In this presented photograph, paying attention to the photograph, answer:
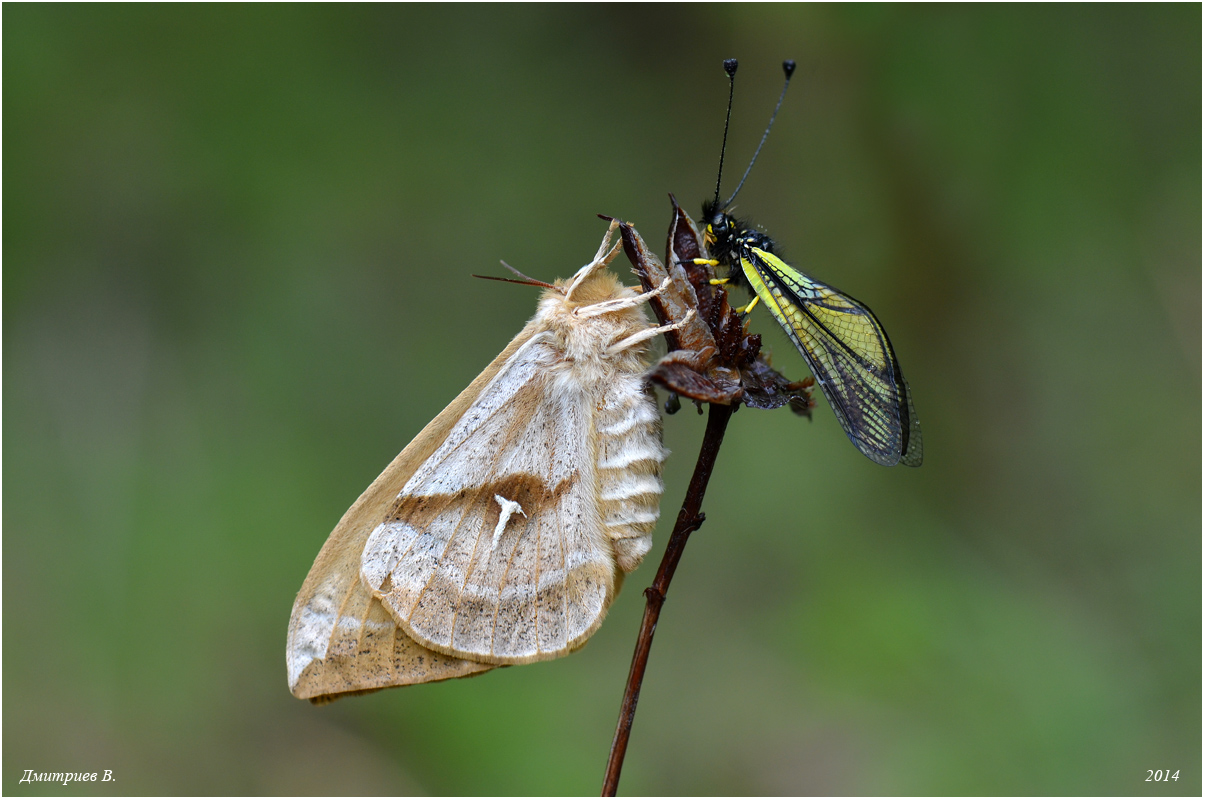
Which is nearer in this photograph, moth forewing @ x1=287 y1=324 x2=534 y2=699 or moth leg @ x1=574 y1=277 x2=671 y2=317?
moth forewing @ x1=287 y1=324 x2=534 y2=699

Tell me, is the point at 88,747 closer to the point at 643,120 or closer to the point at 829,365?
the point at 829,365

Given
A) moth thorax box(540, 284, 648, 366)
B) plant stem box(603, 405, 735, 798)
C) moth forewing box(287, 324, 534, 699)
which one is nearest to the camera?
plant stem box(603, 405, 735, 798)

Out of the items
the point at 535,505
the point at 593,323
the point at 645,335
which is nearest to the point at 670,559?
the point at 535,505

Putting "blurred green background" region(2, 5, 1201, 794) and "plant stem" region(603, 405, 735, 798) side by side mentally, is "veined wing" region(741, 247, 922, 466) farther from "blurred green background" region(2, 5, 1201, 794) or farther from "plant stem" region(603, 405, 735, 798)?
"blurred green background" region(2, 5, 1201, 794)

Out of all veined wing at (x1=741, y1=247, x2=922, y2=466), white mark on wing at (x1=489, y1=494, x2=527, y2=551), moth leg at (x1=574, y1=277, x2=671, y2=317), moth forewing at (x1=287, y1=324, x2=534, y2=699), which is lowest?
moth forewing at (x1=287, y1=324, x2=534, y2=699)

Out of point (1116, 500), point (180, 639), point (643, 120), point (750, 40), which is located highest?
point (750, 40)

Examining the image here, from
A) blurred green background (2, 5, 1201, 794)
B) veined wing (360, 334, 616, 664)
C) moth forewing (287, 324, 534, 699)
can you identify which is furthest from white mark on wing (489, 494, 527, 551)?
blurred green background (2, 5, 1201, 794)

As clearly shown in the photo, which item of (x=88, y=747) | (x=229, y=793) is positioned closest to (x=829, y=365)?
(x=229, y=793)
